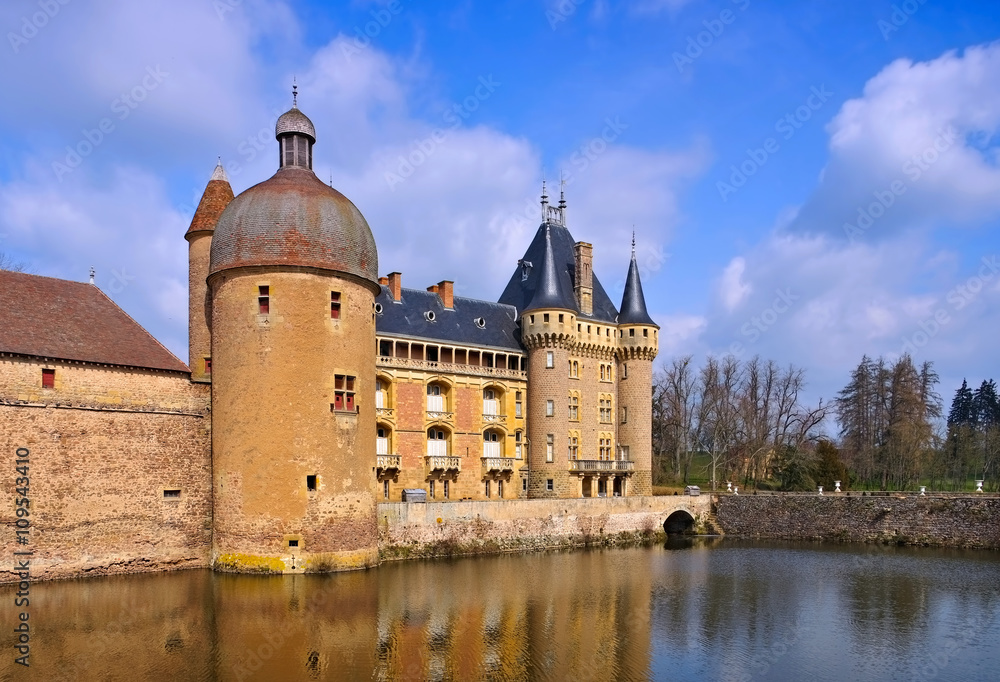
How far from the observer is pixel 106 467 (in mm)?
23328

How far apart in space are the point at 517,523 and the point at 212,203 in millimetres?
16150

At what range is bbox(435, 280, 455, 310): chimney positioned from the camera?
3756 centimetres

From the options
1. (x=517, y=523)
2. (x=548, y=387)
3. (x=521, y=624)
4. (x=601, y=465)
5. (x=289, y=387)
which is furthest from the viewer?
(x=601, y=465)

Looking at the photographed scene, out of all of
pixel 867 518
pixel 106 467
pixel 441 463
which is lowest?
pixel 867 518

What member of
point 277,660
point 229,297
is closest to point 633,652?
point 277,660

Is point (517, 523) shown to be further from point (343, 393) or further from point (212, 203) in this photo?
point (212, 203)

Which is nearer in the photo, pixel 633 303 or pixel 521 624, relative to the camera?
pixel 521 624

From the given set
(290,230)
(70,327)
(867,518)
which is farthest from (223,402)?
(867,518)

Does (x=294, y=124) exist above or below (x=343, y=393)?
above

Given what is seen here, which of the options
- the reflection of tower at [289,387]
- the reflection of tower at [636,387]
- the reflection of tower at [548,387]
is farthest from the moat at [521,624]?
the reflection of tower at [636,387]

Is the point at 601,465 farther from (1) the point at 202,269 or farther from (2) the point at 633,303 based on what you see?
(1) the point at 202,269

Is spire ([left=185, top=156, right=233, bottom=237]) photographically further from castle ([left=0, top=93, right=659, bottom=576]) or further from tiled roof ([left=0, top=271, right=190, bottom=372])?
tiled roof ([left=0, top=271, right=190, bottom=372])

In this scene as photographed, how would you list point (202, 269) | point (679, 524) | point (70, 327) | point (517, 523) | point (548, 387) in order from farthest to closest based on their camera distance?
point (679, 524)
point (548, 387)
point (517, 523)
point (202, 269)
point (70, 327)

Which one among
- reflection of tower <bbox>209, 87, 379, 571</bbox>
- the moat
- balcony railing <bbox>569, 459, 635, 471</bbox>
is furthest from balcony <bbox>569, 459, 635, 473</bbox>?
reflection of tower <bbox>209, 87, 379, 571</bbox>
